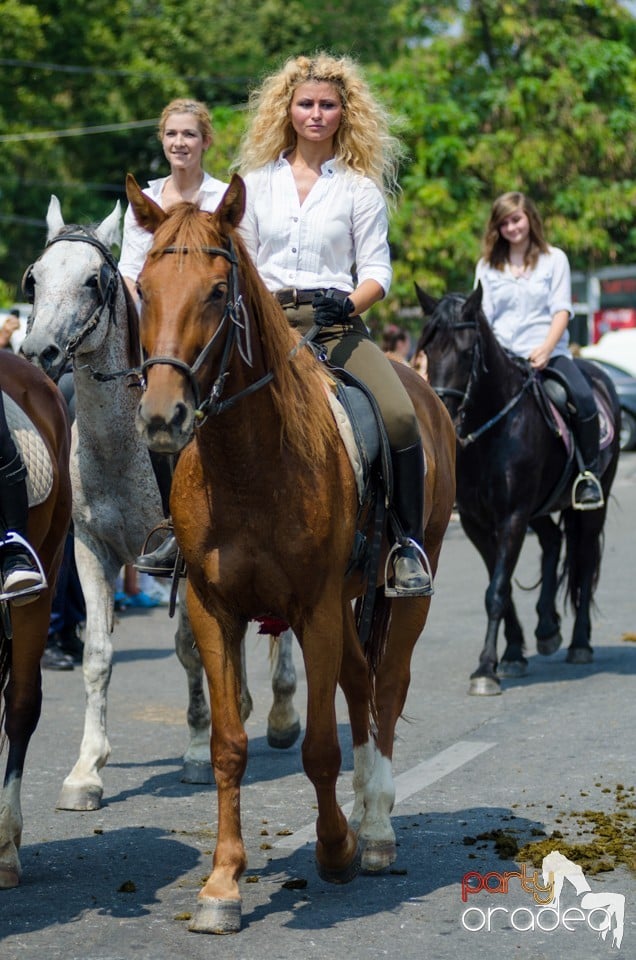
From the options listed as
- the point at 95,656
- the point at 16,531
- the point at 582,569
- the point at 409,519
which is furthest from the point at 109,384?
the point at 582,569

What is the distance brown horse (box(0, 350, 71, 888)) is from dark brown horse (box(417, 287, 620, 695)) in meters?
3.85

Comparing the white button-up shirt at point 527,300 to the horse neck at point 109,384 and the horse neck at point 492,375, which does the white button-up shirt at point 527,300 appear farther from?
the horse neck at point 109,384

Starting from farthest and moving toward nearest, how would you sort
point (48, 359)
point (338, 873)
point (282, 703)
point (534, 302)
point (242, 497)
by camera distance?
1. point (534, 302)
2. point (282, 703)
3. point (48, 359)
4. point (338, 873)
5. point (242, 497)

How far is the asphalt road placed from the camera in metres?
5.01

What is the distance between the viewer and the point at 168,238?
4.84m

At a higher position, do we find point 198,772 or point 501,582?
Result: point 501,582

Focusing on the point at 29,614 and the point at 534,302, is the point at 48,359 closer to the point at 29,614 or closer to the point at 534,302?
the point at 29,614

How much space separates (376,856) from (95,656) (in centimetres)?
215

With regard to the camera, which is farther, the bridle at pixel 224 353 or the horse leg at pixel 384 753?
the horse leg at pixel 384 753

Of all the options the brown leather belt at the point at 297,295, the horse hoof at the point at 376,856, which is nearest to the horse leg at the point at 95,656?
the horse hoof at the point at 376,856

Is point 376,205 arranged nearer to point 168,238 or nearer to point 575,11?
point 168,238

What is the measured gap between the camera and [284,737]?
27.2 ft

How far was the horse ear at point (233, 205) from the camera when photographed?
16.1 ft

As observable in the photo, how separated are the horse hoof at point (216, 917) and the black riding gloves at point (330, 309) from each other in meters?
2.18
